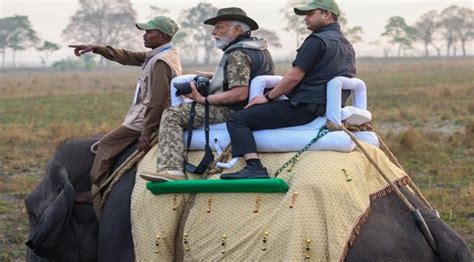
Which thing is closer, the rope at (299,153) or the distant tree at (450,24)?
the rope at (299,153)

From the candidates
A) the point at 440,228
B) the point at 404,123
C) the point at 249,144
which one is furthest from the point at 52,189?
the point at 404,123

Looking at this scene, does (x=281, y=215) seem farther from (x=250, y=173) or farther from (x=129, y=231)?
(x=129, y=231)

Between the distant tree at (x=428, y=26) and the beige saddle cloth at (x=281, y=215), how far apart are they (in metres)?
135

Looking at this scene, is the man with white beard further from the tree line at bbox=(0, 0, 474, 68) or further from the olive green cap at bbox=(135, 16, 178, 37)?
the tree line at bbox=(0, 0, 474, 68)

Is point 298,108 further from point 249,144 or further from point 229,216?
point 229,216

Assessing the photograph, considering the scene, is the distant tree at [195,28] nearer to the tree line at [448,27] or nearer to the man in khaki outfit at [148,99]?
the tree line at [448,27]

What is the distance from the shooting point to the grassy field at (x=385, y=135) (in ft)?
40.1

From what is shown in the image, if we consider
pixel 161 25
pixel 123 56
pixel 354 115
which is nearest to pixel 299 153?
pixel 354 115

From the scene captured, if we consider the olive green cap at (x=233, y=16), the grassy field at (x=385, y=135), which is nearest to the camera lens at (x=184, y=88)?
the olive green cap at (x=233, y=16)

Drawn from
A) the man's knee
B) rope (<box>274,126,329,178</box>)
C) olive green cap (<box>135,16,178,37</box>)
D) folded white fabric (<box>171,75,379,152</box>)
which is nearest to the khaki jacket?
olive green cap (<box>135,16,178,37</box>)

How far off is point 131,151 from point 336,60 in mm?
1739

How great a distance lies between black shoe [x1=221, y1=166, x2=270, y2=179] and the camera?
5344 millimetres

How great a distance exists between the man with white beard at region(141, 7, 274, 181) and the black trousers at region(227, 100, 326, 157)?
0.24m

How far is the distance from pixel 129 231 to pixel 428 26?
138395 millimetres
